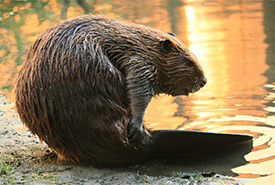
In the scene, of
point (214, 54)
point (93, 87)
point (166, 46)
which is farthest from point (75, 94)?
point (214, 54)

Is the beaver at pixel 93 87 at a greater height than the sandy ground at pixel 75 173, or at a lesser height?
greater

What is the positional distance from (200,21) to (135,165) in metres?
5.46

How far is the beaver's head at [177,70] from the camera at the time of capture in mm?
3205

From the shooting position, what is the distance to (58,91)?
2.81 m

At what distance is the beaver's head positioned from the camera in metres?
3.21

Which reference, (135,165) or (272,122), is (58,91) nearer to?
(135,165)

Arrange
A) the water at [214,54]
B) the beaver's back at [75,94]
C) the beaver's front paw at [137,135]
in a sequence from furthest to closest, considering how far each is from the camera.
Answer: the water at [214,54] → the beaver's front paw at [137,135] → the beaver's back at [75,94]

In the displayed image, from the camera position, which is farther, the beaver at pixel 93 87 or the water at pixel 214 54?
the water at pixel 214 54

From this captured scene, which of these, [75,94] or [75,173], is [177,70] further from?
[75,173]

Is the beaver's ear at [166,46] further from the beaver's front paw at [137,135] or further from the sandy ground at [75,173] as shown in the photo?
the sandy ground at [75,173]

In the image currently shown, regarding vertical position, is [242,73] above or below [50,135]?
below

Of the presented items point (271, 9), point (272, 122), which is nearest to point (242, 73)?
point (272, 122)

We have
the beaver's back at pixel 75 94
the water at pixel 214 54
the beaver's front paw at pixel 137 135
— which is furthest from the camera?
the water at pixel 214 54

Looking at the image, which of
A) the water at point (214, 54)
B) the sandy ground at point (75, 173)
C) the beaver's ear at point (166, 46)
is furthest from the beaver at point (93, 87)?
the water at point (214, 54)
